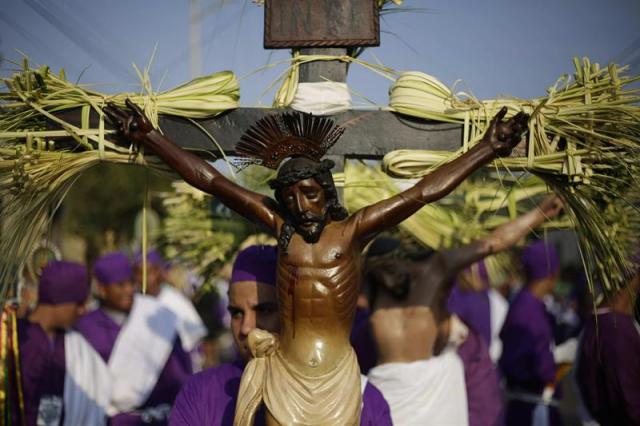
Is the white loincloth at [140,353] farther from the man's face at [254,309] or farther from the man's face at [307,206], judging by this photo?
the man's face at [307,206]

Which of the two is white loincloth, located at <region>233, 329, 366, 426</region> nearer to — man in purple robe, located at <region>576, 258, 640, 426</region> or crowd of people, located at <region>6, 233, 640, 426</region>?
crowd of people, located at <region>6, 233, 640, 426</region>

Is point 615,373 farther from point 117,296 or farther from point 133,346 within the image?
point 117,296

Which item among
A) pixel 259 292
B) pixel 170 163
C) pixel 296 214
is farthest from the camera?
pixel 259 292

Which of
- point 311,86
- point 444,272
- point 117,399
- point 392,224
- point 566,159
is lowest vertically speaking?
point 117,399

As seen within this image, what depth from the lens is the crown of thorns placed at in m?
3.30

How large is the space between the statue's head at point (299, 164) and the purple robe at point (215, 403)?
2.76ft

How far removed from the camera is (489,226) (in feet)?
19.1

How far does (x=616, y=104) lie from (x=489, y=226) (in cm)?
234

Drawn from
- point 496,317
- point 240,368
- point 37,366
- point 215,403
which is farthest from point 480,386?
point 496,317

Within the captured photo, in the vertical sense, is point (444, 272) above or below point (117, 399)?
above

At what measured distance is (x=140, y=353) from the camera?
24.0 feet

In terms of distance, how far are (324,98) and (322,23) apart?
29cm

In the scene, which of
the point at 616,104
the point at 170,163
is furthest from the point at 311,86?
the point at 616,104

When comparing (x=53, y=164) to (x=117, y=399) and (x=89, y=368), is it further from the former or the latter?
(x=117, y=399)
